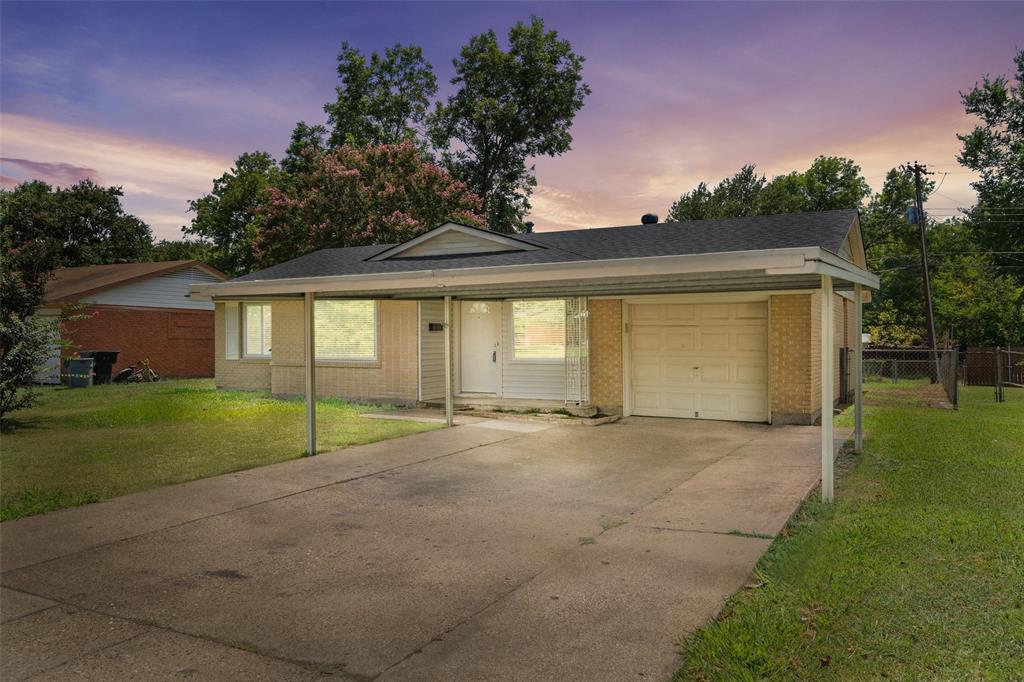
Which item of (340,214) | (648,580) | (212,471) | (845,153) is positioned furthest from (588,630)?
(845,153)

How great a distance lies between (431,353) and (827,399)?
1047 centimetres

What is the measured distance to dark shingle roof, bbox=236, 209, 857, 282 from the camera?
1142 cm

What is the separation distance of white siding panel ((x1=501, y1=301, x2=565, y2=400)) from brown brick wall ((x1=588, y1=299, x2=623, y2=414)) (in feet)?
2.64

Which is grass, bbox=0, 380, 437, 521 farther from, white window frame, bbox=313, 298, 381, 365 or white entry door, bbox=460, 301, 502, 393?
white entry door, bbox=460, 301, 502, 393

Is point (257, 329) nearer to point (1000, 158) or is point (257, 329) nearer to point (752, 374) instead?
point (752, 374)

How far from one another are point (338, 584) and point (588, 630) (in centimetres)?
182

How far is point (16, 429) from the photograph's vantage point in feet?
39.8

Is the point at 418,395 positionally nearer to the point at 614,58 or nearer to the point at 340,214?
the point at 614,58

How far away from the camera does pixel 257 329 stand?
61.8ft

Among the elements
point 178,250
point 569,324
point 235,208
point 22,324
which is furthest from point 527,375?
point 178,250

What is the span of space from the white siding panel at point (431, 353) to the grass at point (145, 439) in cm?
129

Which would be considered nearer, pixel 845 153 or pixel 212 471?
pixel 212 471

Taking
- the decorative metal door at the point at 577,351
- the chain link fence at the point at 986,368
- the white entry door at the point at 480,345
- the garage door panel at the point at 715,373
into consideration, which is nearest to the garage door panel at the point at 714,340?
the garage door panel at the point at 715,373

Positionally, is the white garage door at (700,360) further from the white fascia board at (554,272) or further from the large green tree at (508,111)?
the large green tree at (508,111)
